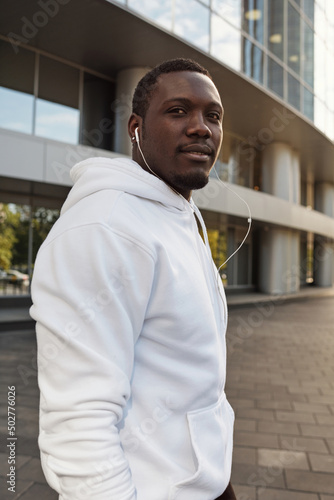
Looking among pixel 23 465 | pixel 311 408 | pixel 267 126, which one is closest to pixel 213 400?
pixel 23 465

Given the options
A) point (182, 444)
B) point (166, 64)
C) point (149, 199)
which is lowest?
point (182, 444)

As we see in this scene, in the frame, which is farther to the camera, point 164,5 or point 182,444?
point 164,5

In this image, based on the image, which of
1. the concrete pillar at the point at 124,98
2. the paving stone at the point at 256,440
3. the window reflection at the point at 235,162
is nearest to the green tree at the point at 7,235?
the concrete pillar at the point at 124,98

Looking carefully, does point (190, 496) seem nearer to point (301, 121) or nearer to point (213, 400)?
point (213, 400)

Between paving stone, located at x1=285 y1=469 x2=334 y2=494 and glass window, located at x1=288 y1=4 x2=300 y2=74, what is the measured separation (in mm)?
18220

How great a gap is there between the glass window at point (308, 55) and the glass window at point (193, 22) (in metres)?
8.44

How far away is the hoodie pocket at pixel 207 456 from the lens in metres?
1.16

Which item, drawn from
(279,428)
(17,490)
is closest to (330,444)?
(279,428)

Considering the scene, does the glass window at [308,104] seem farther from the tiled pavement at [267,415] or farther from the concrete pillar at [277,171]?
the tiled pavement at [267,415]

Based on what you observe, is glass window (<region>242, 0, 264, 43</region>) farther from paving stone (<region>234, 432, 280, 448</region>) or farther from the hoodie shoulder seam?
the hoodie shoulder seam

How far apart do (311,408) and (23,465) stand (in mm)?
3097

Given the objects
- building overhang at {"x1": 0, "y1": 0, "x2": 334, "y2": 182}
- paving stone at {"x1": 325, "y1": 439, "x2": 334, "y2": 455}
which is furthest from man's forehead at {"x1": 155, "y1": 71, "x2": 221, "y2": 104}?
building overhang at {"x1": 0, "y1": 0, "x2": 334, "y2": 182}

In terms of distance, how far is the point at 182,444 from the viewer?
1.16 metres

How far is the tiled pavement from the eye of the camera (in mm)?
3273
